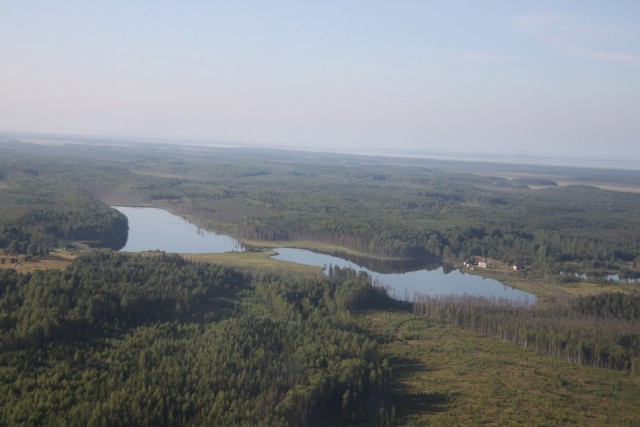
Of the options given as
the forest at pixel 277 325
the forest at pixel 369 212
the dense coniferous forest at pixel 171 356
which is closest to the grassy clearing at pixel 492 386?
the forest at pixel 277 325

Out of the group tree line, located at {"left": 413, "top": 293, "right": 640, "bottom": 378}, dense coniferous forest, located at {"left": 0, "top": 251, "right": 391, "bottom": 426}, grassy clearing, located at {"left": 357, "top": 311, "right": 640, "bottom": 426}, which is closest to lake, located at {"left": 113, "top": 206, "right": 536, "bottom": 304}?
tree line, located at {"left": 413, "top": 293, "right": 640, "bottom": 378}

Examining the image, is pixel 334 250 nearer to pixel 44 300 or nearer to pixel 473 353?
pixel 473 353

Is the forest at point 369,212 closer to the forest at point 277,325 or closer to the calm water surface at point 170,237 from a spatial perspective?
the forest at point 277,325

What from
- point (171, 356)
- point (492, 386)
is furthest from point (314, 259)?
point (171, 356)

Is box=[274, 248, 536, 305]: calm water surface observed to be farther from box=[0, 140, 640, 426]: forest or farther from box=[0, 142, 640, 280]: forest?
box=[0, 142, 640, 280]: forest

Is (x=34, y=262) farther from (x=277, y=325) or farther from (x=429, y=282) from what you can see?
(x=429, y=282)

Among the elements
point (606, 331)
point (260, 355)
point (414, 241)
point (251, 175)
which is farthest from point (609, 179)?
Result: point (260, 355)
